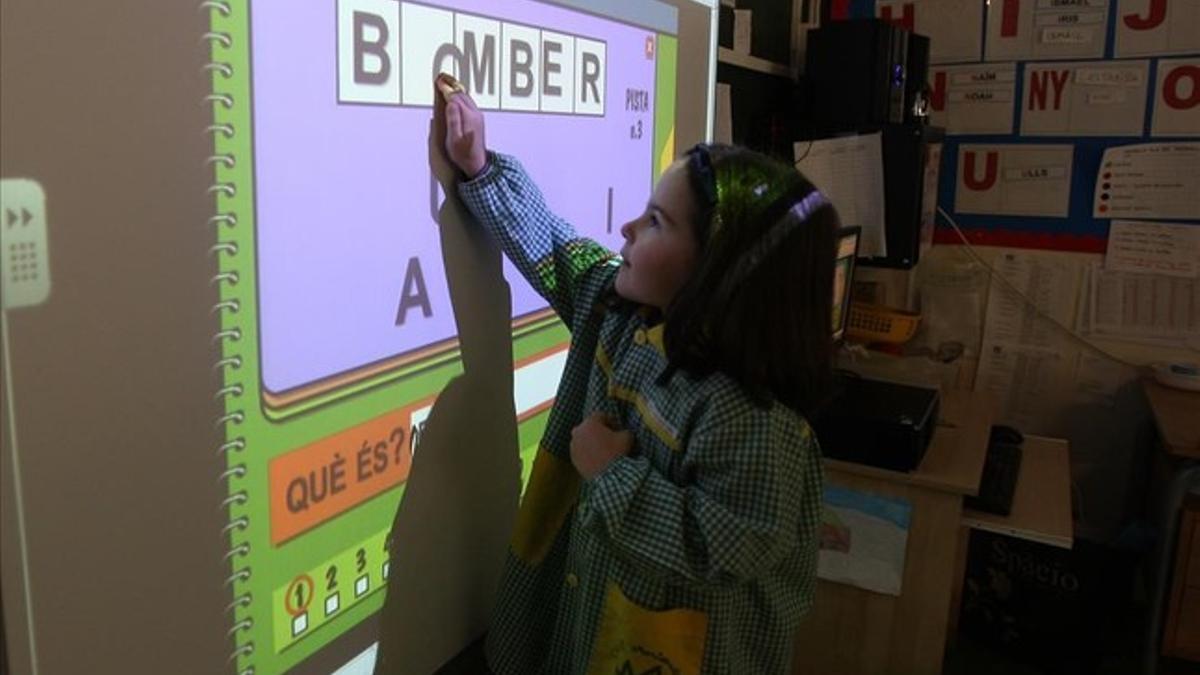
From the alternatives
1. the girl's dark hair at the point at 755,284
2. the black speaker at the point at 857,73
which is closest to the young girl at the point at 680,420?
the girl's dark hair at the point at 755,284

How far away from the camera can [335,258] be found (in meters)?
0.75

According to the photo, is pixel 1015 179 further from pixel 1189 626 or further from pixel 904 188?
pixel 1189 626

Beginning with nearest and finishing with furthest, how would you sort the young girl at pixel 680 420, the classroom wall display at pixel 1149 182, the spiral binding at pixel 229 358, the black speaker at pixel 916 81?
the spiral binding at pixel 229 358 < the young girl at pixel 680 420 < the black speaker at pixel 916 81 < the classroom wall display at pixel 1149 182

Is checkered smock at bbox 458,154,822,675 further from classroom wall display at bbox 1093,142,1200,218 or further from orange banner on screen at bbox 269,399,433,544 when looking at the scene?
classroom wall display at bbox 1093,142,1200,218

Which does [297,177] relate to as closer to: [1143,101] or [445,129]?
[445,129]

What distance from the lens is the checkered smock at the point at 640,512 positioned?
82 cm

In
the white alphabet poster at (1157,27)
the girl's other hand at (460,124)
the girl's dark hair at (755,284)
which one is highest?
the white alphabet poster at (1157,27)

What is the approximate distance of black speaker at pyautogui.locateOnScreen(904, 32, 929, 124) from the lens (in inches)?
93.4

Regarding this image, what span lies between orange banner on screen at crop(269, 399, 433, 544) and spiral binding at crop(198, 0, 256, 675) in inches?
1.4

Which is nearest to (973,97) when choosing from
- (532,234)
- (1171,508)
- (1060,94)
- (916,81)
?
(1060,94)

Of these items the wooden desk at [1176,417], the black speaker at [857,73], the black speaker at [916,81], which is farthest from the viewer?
the black speaker at [916,81]

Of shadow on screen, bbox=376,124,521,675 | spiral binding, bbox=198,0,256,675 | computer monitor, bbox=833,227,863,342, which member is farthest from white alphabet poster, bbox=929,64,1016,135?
spiral binding, bbox=198,0,256,675

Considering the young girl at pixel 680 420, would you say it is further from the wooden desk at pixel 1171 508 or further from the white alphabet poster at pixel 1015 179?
the white alphabet poster at pixel 1015 179

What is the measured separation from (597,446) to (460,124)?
1.02 ft
